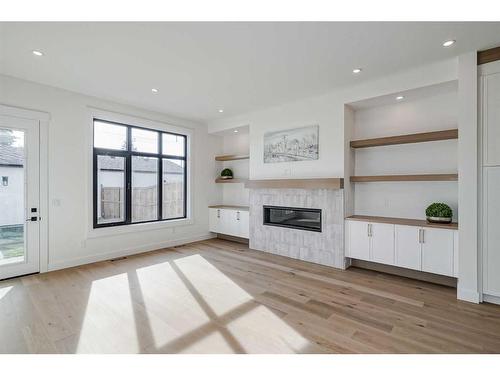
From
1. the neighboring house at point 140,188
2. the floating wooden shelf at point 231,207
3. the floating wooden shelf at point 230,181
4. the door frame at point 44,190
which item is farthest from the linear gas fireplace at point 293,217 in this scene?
the door frame at point 44,190

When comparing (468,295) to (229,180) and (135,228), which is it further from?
(135,228)

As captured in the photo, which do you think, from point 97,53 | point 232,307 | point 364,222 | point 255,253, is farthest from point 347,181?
point 97,53

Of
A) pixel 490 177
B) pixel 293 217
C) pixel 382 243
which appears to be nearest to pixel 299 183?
pixel 293 217

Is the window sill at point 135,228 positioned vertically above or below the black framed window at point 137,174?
below

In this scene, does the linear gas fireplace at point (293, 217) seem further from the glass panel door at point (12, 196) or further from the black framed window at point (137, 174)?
the glass panel door at point (12, 196)

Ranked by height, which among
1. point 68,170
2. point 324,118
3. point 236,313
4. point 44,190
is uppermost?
point 324,118

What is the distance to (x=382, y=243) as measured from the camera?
3732 mm

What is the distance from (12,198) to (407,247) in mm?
5701

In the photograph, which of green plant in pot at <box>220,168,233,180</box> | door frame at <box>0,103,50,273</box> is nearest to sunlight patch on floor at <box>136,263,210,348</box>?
door frame at <box>0,103,50,273</box>

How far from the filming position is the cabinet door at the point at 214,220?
6.17m

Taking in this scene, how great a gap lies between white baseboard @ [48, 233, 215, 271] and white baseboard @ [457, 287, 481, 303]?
491 centimetres

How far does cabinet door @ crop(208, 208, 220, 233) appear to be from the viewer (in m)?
6.17

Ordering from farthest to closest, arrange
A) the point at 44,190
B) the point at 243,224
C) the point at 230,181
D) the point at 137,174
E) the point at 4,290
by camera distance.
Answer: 1. the point at 230,181
2. the point at 243,224
3. the point at 137,174
4. the point at 44,190
5. the point at 4,290

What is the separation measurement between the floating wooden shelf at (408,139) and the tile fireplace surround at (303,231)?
86 cm
